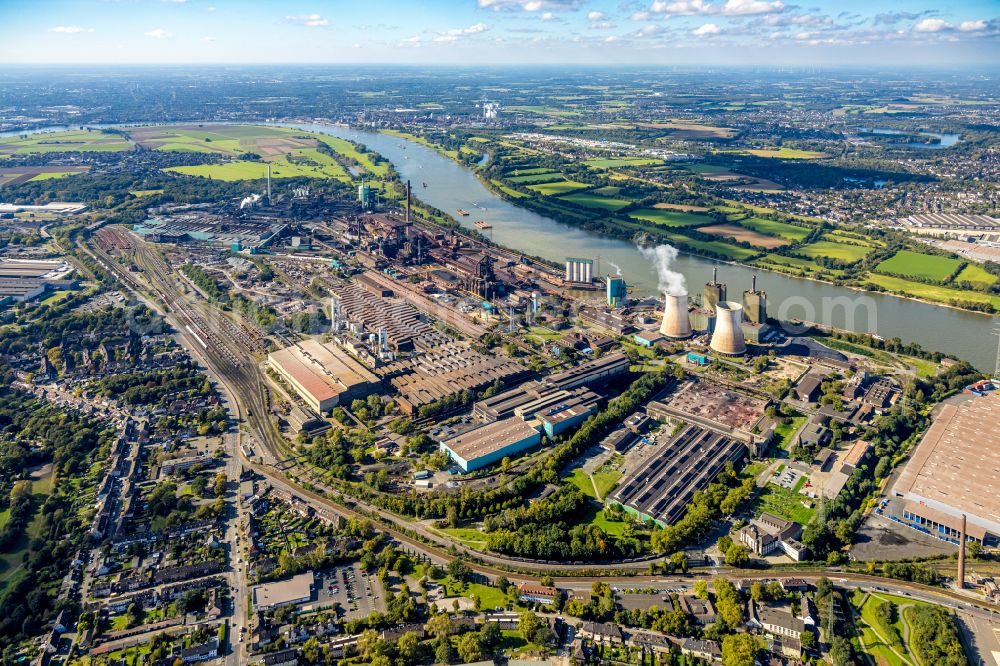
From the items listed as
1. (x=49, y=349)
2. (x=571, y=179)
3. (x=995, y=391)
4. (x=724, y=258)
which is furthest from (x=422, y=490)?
(x=571, y=179)

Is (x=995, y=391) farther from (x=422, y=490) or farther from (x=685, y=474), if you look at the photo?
(x=422, y=490)

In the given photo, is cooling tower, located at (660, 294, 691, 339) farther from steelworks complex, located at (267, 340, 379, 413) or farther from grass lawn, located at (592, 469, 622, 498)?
steelworks complex, located at (267, 340, 379, 413)

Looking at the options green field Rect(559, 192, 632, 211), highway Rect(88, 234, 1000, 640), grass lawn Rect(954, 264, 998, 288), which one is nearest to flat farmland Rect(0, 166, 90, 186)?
highway Rect(88, 234, 1000, 640)

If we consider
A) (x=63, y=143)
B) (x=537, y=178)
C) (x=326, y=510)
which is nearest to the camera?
(x=326, y=510)

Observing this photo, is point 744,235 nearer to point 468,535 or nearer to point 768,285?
point 768,285

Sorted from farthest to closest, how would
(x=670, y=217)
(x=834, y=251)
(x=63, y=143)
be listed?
(x=63, y=143), (x=670, y=217), (x=834, y=251)

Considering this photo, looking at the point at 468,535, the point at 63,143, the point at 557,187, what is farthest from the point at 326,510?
the point at 63,143

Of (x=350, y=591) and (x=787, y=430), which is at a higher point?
(x=787, y=430)
